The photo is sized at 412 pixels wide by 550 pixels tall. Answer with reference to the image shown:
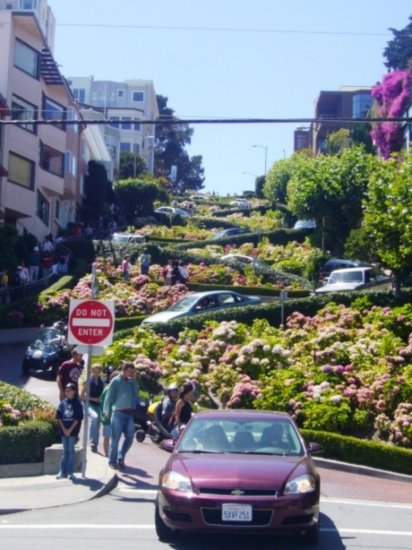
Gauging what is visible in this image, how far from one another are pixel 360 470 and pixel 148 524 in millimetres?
6788

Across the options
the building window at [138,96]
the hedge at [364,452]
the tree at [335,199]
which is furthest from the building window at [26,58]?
the building window at [138,96]

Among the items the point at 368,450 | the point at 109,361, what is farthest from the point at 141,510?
the point at 109,361

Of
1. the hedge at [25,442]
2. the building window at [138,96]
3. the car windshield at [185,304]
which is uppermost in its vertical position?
the building window at [138,96]

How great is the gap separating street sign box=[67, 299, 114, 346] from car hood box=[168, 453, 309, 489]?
424cm

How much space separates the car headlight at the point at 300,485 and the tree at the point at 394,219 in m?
21.0

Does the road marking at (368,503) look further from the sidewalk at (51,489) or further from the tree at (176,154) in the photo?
the tree at (176,154)

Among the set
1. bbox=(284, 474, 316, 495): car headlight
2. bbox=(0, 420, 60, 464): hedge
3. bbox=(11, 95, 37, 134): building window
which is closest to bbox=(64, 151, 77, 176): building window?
bbox=(11, 95, 37, 134): building window

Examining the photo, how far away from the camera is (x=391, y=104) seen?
6931 cm

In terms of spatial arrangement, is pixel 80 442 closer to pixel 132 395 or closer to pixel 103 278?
pixel 132 395

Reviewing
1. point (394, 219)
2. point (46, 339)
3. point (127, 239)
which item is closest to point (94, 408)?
→ point (46, 339)

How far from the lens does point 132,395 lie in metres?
15.8

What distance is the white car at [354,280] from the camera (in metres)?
38.7

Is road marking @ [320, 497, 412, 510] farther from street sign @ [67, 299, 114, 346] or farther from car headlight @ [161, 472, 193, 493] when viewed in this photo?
car headlight @ [161, 472, 193, 493]

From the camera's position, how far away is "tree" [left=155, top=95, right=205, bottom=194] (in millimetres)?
144875
